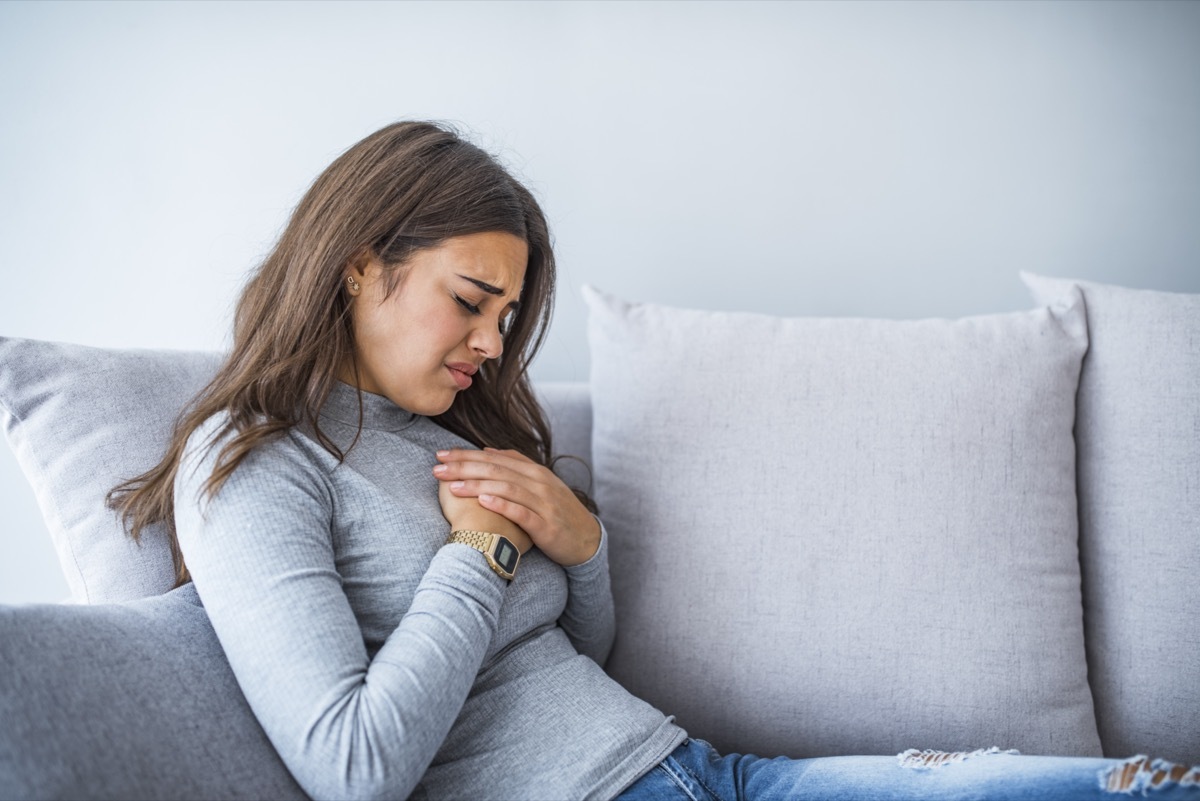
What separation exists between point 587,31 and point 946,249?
795 millimetres

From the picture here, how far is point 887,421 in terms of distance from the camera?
4.04 feet

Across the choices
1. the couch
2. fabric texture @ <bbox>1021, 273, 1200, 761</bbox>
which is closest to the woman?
the couch

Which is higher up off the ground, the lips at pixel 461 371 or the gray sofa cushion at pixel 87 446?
the lips at pixel 461 371

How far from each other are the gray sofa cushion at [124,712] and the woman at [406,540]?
0.04 metres

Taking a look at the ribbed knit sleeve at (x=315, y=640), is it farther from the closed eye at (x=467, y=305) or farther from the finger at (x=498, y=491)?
the closed eye at (x=467, y=305)

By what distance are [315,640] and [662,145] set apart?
1.15 meters

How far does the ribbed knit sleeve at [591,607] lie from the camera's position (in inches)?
45.2

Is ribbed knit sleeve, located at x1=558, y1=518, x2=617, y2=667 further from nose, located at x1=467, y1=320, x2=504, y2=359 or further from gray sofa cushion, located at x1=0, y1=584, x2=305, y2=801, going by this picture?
gray sofa cushion, located at x1=0, y1=584, x2=305, y2=801

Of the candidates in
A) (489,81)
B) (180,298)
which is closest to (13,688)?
(180,298)

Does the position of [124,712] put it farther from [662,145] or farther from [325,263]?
[662,145]

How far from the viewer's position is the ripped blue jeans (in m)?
0.80

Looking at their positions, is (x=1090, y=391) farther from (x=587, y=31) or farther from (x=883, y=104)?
(x=587, y=31)

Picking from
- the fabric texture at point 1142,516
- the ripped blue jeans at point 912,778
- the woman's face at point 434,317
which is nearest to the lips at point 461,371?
the woman's face at point 434,317

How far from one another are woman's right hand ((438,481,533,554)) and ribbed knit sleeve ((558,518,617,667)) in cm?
11
